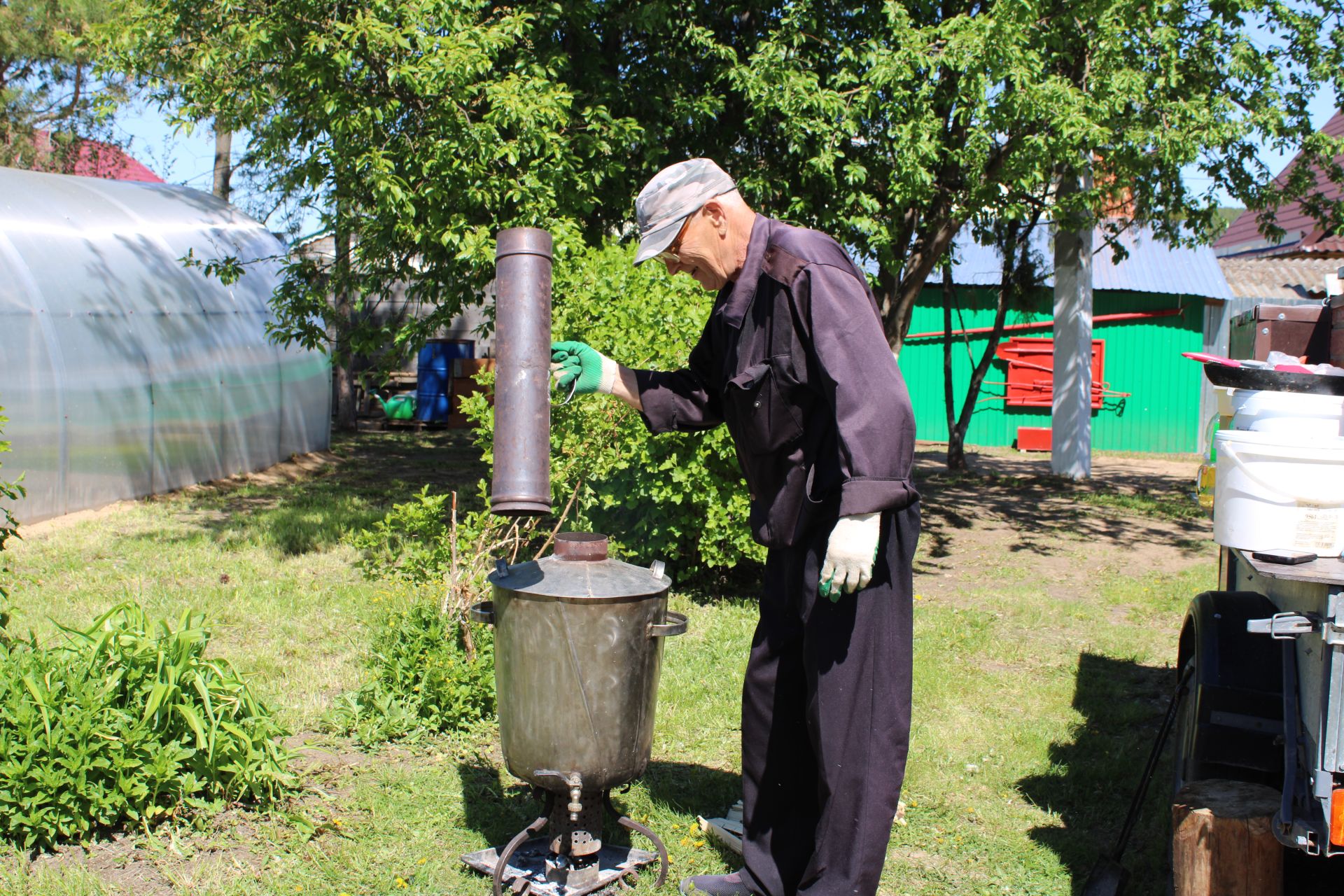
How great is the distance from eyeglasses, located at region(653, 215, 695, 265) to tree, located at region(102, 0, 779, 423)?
398 cm

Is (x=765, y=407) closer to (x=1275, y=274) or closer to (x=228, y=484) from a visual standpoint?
(x=228, y=484)

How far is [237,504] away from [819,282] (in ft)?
27.8

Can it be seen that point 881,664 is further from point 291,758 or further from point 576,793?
point 291,758

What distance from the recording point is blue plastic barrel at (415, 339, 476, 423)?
56.1 feet

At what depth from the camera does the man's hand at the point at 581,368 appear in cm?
330

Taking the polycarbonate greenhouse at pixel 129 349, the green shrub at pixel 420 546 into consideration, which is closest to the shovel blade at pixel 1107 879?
the green shrub at pixel 420 546

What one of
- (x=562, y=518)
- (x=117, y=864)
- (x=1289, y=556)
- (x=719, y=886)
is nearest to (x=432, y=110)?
(x=562, y=518)

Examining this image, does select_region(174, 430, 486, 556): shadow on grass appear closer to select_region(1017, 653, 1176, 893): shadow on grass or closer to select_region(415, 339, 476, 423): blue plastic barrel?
Answer: select_region(415, 339, 476, 423): blue plastic barrel

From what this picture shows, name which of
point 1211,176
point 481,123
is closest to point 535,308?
point 481,123

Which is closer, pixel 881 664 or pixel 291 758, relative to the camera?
pixel 881 664

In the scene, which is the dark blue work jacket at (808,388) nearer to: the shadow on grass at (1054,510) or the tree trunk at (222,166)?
the shadow on grass at (1054,510)

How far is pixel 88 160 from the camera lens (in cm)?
1756

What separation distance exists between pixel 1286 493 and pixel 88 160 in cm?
1902

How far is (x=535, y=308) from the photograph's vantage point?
10.0ft
